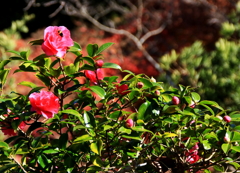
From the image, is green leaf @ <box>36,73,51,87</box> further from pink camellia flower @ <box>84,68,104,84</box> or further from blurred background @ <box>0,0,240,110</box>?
blurred background @ <box>0,0,240,110</box>

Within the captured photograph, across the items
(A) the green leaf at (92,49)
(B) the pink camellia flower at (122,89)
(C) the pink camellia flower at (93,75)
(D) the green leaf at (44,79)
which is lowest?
(D) the green leaf at (44,79)

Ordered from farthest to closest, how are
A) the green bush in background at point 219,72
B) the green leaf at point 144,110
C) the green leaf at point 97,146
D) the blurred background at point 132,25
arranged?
the blurred background at point 132,25
the green bush in background at point 219,72
the green leaf at point 144,110
the green leaf at point 97,146

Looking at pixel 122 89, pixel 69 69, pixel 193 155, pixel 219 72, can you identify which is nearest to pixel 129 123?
pixel 122 89

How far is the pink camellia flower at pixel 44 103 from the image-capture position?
39.6 inches

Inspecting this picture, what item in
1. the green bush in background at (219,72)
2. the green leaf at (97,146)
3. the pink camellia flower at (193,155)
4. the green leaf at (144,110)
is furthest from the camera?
the green bush in background at (219,72)

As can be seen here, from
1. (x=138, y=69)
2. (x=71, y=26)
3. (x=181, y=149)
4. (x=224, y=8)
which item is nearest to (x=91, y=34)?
(x=71, y=26)

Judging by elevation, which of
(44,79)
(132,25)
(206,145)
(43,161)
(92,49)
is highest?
(92,49)

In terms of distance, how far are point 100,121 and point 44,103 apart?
0.57 ft

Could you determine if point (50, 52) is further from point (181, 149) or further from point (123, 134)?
point (181, 149)

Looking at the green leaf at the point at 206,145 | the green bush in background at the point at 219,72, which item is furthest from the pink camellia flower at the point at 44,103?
the green bush in background at the point at 219,72

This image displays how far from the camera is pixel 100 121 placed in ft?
3.40

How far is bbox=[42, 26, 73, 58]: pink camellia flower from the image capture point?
3.31 feet

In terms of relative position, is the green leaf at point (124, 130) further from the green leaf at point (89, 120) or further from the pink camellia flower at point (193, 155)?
the pink camellia flower at point (193, 155)

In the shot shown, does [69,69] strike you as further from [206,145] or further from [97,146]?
[206,145]
